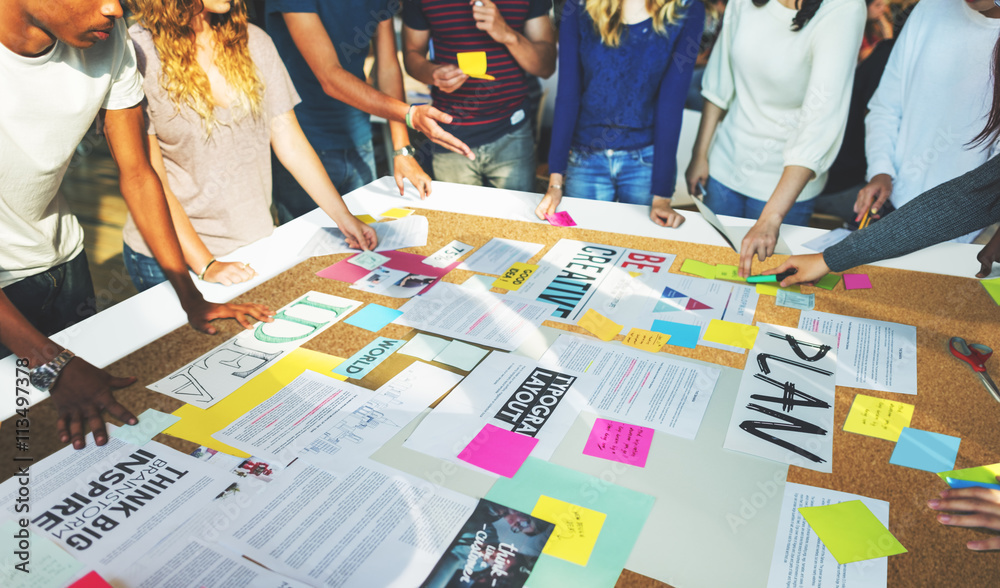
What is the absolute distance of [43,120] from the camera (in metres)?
0.99

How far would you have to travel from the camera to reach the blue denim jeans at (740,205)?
1641 millimetres

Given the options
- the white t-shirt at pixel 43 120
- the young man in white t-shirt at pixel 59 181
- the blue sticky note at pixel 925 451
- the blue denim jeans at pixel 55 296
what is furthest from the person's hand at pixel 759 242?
the blue denim jeans at pixel 55 296

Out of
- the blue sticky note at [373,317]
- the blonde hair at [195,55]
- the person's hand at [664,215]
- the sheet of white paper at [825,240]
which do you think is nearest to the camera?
the blue sticky note at [373,317]

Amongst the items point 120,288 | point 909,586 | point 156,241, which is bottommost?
point 120,288

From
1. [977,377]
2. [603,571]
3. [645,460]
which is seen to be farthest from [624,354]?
[977,377]

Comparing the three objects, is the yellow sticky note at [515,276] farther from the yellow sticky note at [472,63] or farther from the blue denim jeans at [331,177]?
the blue denim jeans at [331,177]

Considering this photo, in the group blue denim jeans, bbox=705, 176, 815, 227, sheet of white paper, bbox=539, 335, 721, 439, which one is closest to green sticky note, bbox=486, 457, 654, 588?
sheet of white paper, bbox=539, 335, 721, 439

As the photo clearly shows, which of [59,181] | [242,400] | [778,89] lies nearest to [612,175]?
[778,89]

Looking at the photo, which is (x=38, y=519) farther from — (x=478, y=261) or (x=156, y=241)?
(x=478, y=261)

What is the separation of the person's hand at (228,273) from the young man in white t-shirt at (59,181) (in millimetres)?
114

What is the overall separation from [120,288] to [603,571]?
283cm

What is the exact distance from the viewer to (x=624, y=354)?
0.98 m

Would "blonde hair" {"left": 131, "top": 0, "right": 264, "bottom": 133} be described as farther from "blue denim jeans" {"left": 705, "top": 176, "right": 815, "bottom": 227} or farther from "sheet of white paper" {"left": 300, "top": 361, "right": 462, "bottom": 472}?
"blue denim jeans" {"left": 705, "top": 176, "right": 815, "bottom": 227}

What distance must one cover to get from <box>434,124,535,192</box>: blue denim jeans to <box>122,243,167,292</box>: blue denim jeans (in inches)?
36.7
